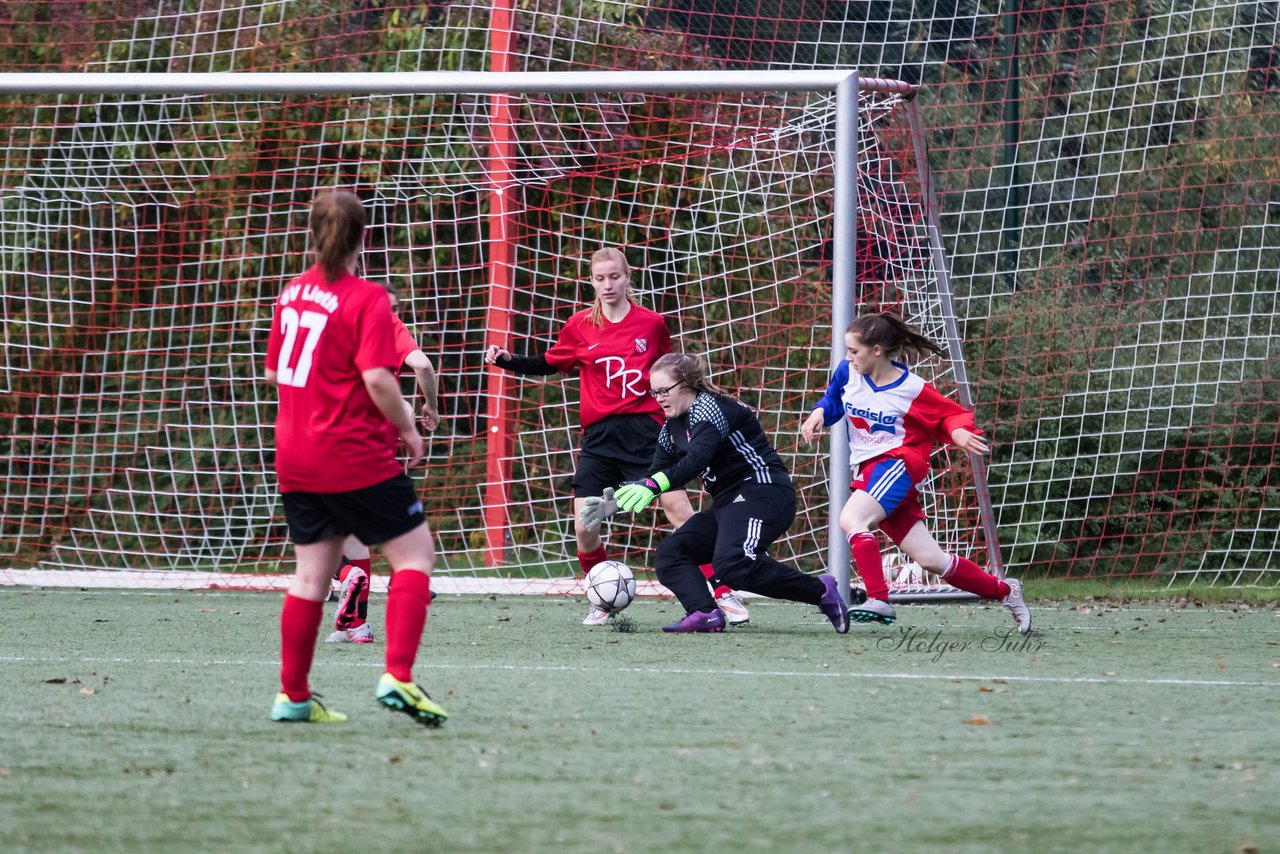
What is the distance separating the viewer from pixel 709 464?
630 cm

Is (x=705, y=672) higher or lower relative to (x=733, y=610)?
higher

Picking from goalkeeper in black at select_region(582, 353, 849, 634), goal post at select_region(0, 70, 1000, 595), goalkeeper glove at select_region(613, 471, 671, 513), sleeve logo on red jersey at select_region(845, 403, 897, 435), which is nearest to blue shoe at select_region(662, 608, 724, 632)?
goalkeeper in black at select_region(582, 353, 849, 634)

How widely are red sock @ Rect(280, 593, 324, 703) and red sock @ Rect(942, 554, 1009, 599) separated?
10.1ft

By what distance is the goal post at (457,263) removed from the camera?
846cm

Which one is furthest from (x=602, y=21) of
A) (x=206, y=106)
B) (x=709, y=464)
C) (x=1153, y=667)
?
(x=1153, y=667)

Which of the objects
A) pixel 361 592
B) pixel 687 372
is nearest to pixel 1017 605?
pixel 687 372

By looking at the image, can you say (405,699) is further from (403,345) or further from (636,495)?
(403,345)

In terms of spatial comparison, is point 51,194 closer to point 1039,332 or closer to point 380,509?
point 1039,332

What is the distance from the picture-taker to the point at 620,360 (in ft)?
23.4

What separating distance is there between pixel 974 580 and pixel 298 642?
3169mm

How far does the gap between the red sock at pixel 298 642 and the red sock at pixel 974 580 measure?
10.1 ft

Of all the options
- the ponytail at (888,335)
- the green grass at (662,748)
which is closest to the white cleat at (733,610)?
the green grass at (662,748)

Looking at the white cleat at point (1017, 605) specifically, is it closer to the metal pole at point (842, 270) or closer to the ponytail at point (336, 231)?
the metal pole at point (842, 270)

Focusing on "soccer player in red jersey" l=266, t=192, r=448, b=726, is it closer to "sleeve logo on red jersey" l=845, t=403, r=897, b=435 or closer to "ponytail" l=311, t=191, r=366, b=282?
"ponytail" l=311, t=191, r=366, b=282
